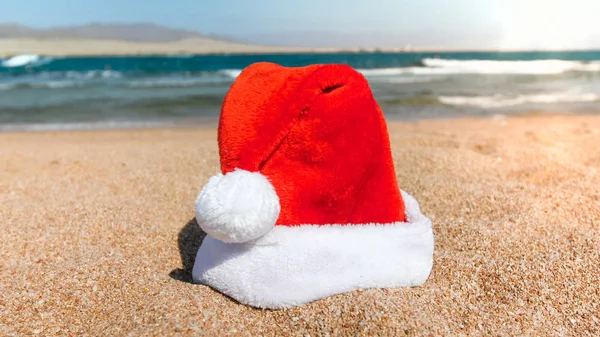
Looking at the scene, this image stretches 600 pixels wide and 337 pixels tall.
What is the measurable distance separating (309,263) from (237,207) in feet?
1.30

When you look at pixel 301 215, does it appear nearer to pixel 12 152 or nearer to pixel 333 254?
pixel 333 254

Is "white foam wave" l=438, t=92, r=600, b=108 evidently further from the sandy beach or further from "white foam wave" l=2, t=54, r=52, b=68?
"white foam wave" l=2, t=54, r=52, b=68

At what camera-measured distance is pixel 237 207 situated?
1384mm

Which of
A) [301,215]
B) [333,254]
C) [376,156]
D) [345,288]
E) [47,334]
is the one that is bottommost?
[47,334]

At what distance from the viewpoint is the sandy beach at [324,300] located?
1.54 meters

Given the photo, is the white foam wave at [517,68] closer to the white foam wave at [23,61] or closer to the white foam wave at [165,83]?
the white foam wave at [165,83]

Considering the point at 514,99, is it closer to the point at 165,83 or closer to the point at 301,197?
the point at 301,197

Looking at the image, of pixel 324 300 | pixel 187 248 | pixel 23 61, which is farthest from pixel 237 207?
pixel 23 61

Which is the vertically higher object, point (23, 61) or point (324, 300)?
point (23, 61)

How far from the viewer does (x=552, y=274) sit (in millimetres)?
1824

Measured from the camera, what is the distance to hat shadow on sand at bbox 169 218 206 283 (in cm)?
194

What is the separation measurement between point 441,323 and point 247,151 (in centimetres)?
95

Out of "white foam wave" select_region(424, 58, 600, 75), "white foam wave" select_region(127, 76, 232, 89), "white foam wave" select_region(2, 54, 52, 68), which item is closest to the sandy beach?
"white foam wave" select_region(127, 76, 232, 89)

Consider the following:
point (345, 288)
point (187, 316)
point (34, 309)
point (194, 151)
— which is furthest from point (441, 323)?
point (194, 151)
